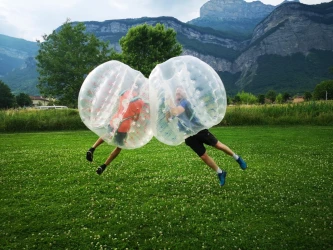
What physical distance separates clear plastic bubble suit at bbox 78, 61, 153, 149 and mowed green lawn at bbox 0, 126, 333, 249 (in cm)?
173

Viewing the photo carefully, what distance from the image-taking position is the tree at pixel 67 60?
4862 cm

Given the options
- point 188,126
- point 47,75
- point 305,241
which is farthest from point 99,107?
point 47,75

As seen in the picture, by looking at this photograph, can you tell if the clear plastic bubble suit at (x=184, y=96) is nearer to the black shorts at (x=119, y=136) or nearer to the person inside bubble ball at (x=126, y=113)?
the person inside bubble ball at (x=126, y=113)

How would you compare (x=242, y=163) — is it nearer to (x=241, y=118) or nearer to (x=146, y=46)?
(x=241, y=118)

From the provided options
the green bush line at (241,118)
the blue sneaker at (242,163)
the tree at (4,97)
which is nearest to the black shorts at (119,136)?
the blue sneaker at (242,163)

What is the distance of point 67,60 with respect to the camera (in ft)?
163

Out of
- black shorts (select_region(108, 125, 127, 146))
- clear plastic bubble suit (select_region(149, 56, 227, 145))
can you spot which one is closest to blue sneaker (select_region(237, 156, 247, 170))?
clear plastic bubble suit (select_region(149, 56, 227, 145))

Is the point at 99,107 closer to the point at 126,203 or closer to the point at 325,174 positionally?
the point at 126,203

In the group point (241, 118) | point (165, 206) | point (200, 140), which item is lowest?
point (241, 118)

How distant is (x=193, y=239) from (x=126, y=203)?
7.31 ft

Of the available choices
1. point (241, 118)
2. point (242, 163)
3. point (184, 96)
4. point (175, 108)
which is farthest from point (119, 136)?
point (241, 118)

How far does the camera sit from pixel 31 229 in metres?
5.30

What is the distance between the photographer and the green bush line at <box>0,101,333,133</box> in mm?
26188

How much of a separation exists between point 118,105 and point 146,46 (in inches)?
1660
